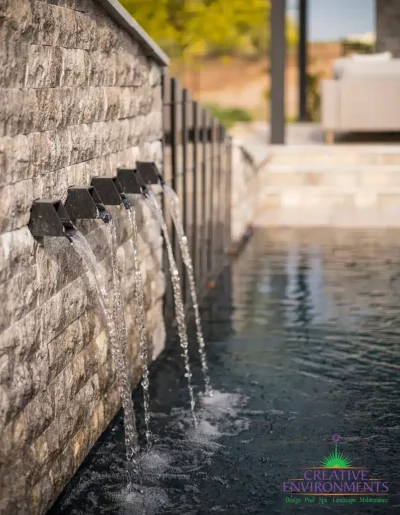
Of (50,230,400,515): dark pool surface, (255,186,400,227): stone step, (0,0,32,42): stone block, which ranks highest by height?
(0,0,32,42): stone block

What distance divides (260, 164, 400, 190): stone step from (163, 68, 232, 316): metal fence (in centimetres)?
278

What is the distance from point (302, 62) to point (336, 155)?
5.76 meters

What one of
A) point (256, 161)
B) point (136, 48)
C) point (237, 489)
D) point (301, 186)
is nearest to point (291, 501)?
point (237, 489)

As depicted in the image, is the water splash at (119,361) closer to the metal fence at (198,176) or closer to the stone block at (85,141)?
the stone block at (85,141)

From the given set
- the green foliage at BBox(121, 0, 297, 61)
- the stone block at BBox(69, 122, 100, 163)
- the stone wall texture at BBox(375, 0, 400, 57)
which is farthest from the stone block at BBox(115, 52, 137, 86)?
the stone wall texture at BBox(375, 0, 400, 57)

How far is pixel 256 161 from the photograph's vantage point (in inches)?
417

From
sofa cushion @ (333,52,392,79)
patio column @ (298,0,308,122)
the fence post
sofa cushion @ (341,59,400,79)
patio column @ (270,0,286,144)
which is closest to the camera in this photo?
the fence post

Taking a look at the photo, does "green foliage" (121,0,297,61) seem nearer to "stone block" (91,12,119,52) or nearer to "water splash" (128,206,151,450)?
"stone block" (91,12,119,52)

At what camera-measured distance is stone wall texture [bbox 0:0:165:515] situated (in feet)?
10.5

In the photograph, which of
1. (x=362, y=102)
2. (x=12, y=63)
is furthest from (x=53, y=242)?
(x=362, y=102)

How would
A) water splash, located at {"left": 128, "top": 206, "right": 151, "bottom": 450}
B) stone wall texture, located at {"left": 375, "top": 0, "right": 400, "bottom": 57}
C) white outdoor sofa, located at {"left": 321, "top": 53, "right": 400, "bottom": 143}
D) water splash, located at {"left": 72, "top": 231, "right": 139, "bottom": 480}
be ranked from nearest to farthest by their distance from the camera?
1. water splash, located at {"left": 72, "top": 231, "right": 139, "bottom": 480}
2. water splash, located at {"left": 128, "top": 206, "right": 151, "bottom": 450}
3. white outdoor sofa, located at {"left": 321, "top": 53, "right": 400, "bottom": 143}
4. stone wall texture, located at {"left": 375, "top": 0, "right": 400, "bottom": 57}

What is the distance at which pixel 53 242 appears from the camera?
12.2ft

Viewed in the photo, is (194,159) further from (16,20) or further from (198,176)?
(16,20)

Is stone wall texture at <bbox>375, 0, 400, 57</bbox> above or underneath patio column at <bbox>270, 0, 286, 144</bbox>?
above
